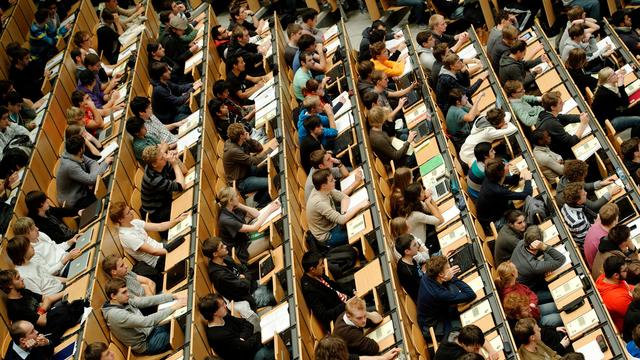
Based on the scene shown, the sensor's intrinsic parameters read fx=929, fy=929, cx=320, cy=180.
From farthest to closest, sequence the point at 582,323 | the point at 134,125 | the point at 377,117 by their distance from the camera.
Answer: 1. the point at 134,125
2. the point at 377,117
3. the point at 582,323

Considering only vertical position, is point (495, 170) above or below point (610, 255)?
above

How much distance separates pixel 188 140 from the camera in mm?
8320

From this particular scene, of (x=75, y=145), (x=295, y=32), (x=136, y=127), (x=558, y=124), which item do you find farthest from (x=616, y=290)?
(x=295, y=32)

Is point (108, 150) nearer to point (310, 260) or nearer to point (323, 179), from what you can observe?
point (323, 179)

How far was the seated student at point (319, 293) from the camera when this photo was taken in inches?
246

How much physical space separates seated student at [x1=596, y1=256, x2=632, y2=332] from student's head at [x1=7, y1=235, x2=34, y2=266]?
4.02m

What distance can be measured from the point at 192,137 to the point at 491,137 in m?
2.65

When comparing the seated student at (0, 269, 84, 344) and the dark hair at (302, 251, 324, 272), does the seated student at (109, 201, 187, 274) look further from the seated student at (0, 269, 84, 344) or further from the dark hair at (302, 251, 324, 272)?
the dark hair at (302, 251, 324, 272)

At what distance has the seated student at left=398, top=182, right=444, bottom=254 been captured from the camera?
6778 millimetres

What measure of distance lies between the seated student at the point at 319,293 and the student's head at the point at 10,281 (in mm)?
1960

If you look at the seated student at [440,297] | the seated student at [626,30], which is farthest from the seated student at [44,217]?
the seated student at [626,30]

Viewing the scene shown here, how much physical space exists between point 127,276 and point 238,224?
3.20 feet

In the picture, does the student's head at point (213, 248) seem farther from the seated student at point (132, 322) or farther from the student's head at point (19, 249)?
the student's head at point (19, 249)

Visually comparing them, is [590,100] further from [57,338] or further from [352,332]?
[57,338]
